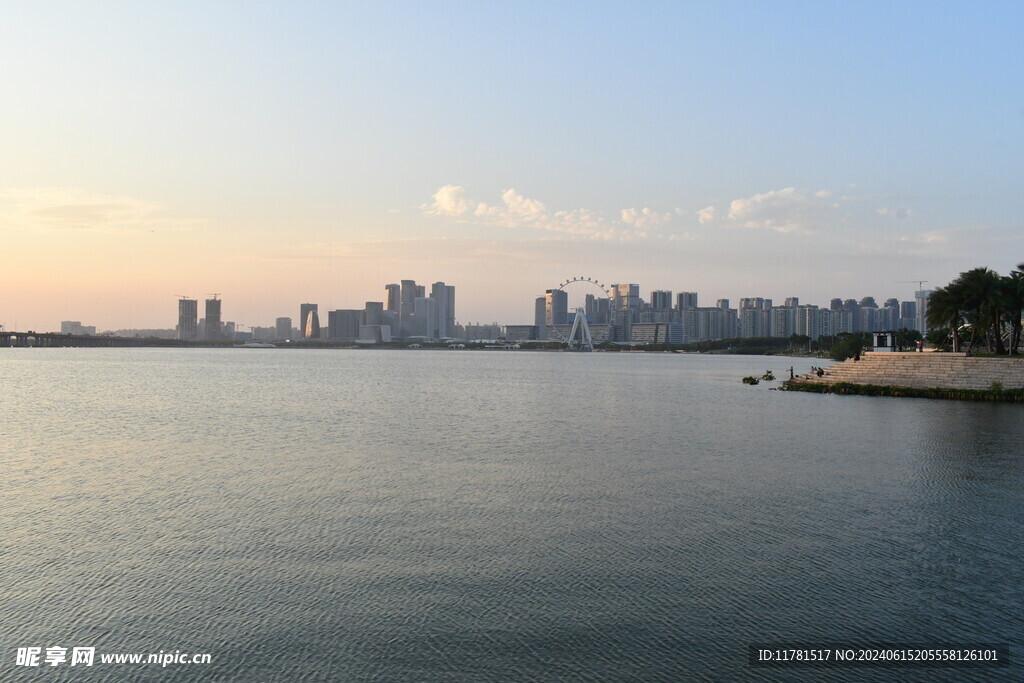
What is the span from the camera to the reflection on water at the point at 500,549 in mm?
9562

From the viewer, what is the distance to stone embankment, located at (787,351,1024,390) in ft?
147

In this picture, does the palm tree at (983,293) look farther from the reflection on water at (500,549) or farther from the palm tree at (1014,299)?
the reflection on water at (500,549)

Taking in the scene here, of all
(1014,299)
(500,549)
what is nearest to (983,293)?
(1014,299)

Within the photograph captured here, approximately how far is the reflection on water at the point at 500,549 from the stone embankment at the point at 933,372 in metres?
19.5

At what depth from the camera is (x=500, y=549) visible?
1336cm

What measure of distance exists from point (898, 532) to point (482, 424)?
2009 centimetres

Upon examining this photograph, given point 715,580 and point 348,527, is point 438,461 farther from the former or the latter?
point 715,580

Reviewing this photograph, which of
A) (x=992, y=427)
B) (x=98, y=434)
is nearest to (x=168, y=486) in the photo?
(x=98, y=434)

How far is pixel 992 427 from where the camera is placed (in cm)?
3125

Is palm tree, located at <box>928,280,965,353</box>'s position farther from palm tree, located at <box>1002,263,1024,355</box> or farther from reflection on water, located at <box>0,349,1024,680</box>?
reflection on water, located at <box>0,349,1024,680</box>

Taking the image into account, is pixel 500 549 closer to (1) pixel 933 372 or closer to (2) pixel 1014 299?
(1) pixel 933 372

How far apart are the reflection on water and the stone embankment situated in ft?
63.9

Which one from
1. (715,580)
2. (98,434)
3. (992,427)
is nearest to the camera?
(715,580)

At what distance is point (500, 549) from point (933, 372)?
140 feet
